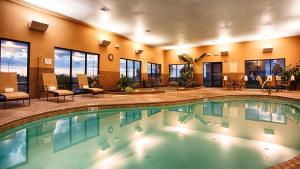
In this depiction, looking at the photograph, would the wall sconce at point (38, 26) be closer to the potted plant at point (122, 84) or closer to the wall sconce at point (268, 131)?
the potted plant at point (122, 84)

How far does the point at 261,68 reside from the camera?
1344 centimetres

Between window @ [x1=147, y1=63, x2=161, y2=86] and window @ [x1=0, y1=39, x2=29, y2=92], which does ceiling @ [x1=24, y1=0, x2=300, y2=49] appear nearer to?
window @ [x1=0, y1=39, x2=29, y2=92]

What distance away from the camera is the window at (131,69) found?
12548 mm

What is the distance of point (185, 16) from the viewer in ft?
26.8

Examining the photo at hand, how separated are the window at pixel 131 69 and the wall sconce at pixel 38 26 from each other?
17.8 ft

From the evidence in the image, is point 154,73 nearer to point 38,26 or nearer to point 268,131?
point 38,26

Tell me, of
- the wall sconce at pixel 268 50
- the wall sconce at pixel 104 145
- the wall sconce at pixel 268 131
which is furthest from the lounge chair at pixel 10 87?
the wall sconce at pixel 268 50

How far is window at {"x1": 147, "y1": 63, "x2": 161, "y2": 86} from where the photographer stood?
15.3m

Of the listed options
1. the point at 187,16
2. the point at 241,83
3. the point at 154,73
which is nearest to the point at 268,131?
the point at 187,16

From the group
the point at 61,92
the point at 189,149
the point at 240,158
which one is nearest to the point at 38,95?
the point at 61,92

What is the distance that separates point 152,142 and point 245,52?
12466 millimetres

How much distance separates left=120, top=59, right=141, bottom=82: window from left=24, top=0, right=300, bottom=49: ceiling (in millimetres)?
1973

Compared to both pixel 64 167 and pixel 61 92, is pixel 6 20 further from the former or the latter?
pixel 64 167

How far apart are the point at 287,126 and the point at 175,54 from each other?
486 inches
